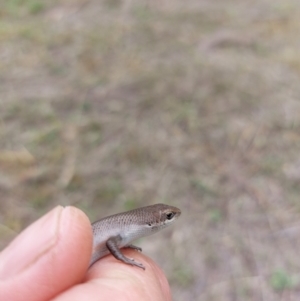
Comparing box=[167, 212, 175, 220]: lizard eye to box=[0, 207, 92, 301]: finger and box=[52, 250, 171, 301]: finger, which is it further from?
box=[0, 207, 92, 301]: finger

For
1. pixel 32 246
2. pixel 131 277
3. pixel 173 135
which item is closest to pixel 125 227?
pixel 131 277

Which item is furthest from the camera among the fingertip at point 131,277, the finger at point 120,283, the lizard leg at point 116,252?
the lizard leg at point 116,252

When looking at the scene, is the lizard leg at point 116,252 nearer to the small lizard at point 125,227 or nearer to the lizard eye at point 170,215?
the small lizard at point 125,227

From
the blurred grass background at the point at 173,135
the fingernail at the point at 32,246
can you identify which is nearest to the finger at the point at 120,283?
the fingernail at the point at 32,246

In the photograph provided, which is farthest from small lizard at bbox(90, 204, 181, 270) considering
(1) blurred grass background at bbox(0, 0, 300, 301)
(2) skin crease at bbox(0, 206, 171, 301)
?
(1) blurred grass background at bbox(0, 0, 300, 301)

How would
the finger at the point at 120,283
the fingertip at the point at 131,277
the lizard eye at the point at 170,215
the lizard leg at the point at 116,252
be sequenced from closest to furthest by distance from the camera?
the finger at the point at 120,283 < the fingertip at the point at 131,277 < the lizard leg at the point at 116,252 < the lizard eye at the point at 170,215

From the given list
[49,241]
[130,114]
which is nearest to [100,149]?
[130,114]

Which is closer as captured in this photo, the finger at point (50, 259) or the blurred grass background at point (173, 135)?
the finger at point (50, 259)
